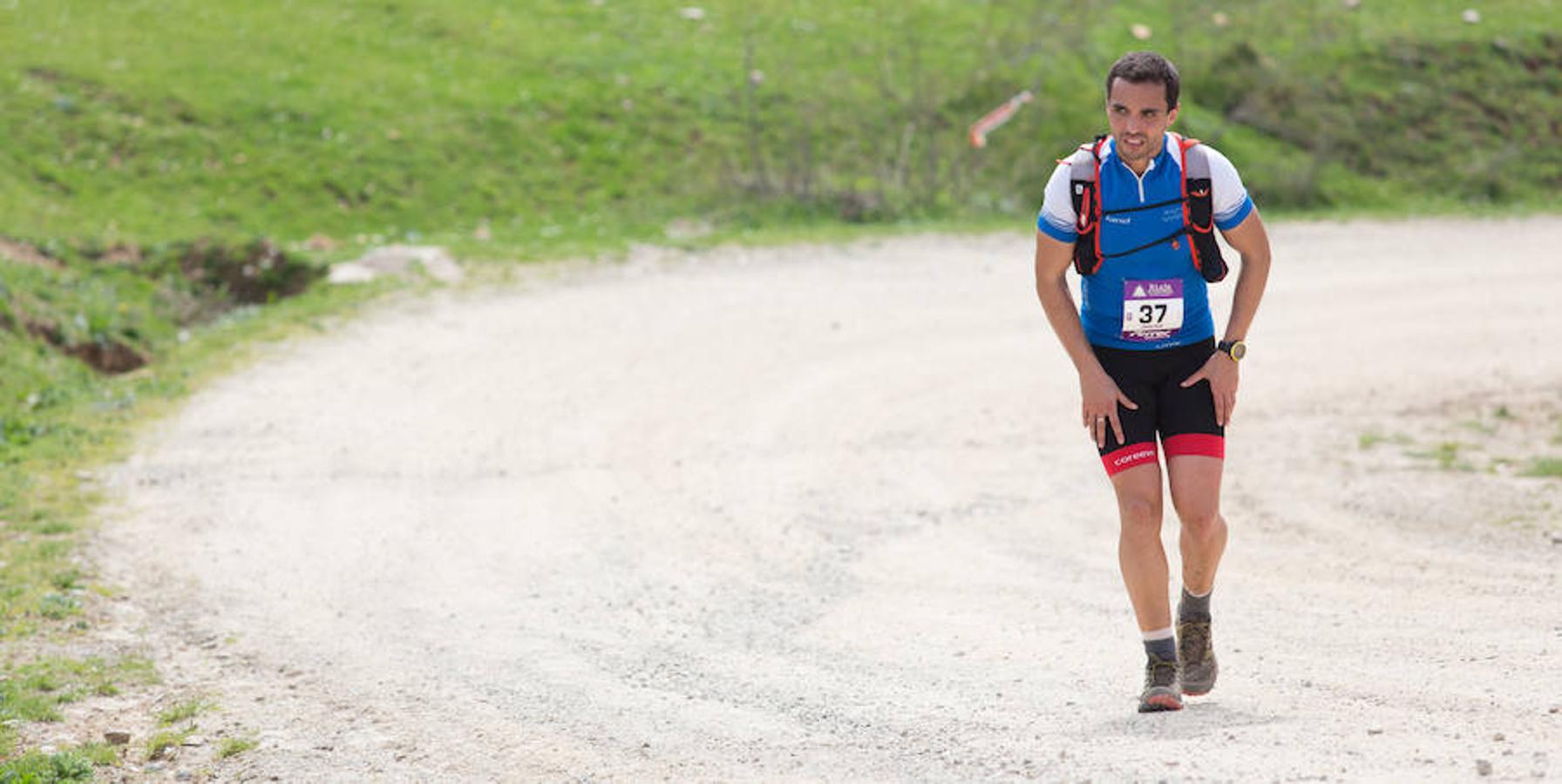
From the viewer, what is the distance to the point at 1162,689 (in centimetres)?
604

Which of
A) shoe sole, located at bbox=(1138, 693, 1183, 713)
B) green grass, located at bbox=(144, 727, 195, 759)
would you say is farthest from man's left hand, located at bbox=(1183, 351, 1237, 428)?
green grass, located at bbox=(144, 727, 195, 759)

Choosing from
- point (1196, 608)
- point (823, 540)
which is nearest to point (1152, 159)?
point (1196, 608)

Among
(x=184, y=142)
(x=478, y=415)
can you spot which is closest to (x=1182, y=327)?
(x=478, y=415)

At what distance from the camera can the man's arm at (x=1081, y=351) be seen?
5844mm

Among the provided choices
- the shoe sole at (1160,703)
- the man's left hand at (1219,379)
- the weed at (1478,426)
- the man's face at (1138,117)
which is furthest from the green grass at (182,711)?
the weed at (1478,426)

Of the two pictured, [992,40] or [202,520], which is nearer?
[202,520]

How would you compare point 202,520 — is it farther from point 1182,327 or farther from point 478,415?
point 1182,327

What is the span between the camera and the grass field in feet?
56.8

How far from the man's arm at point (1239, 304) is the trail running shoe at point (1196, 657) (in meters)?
0.77

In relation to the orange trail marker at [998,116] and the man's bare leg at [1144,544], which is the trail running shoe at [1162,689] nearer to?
the man's bare leg at [1144,544]

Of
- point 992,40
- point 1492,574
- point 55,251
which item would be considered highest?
A: point 992,40

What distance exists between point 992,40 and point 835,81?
252cm

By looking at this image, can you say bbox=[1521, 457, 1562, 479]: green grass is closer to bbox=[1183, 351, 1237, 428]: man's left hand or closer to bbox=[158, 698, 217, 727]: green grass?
bbox=[1183, 351, 1237, 428]: man's left hand

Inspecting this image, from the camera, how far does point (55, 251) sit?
15.5 m
